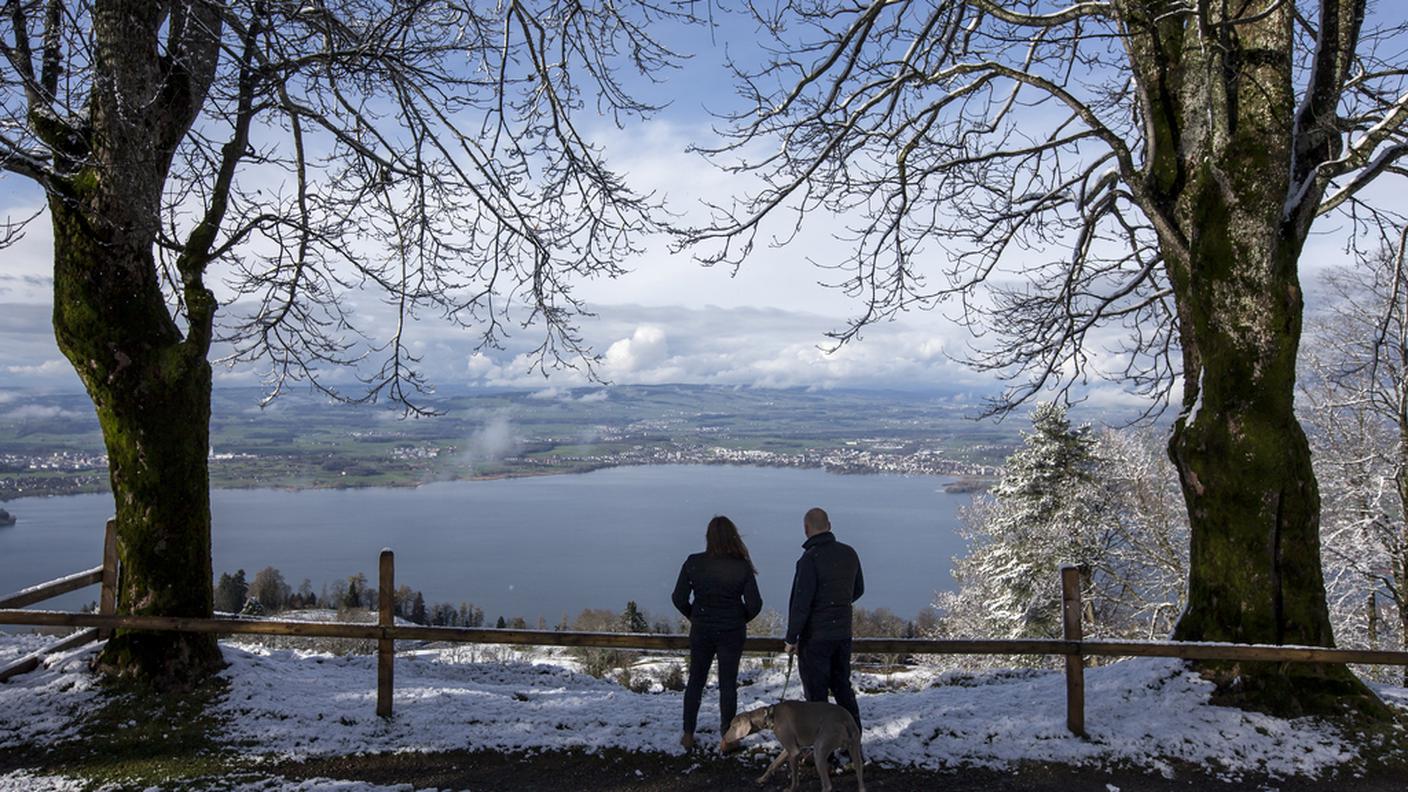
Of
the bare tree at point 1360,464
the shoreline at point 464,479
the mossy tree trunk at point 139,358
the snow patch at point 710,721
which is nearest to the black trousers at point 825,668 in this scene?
the snow patch at point 710,721

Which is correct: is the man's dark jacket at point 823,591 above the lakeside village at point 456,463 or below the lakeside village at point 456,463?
above

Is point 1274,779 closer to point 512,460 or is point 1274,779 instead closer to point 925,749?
point 925,749

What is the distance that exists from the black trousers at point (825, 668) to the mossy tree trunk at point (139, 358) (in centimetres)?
490

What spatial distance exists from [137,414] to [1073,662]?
23.8 feet

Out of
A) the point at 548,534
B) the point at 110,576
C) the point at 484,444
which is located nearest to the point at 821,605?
the point at 110,576

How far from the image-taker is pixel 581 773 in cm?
526

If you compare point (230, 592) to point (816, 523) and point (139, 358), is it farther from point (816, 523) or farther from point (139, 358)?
point (816, 523)

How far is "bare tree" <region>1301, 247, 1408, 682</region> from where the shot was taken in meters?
13.4

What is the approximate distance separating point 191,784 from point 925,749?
15.4 feet

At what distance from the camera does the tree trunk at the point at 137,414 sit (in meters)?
6.29

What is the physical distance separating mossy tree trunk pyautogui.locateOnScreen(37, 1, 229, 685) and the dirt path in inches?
81.5

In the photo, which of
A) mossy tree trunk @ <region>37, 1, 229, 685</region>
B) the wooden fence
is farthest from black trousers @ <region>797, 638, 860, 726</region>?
mossy tree trunk @ <region>37, 1, 229, 685</region>

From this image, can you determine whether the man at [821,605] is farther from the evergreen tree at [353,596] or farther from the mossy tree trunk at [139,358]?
the evergreen tree at [353,596]

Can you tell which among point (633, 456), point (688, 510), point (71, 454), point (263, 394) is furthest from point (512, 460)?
point (263, 394)
